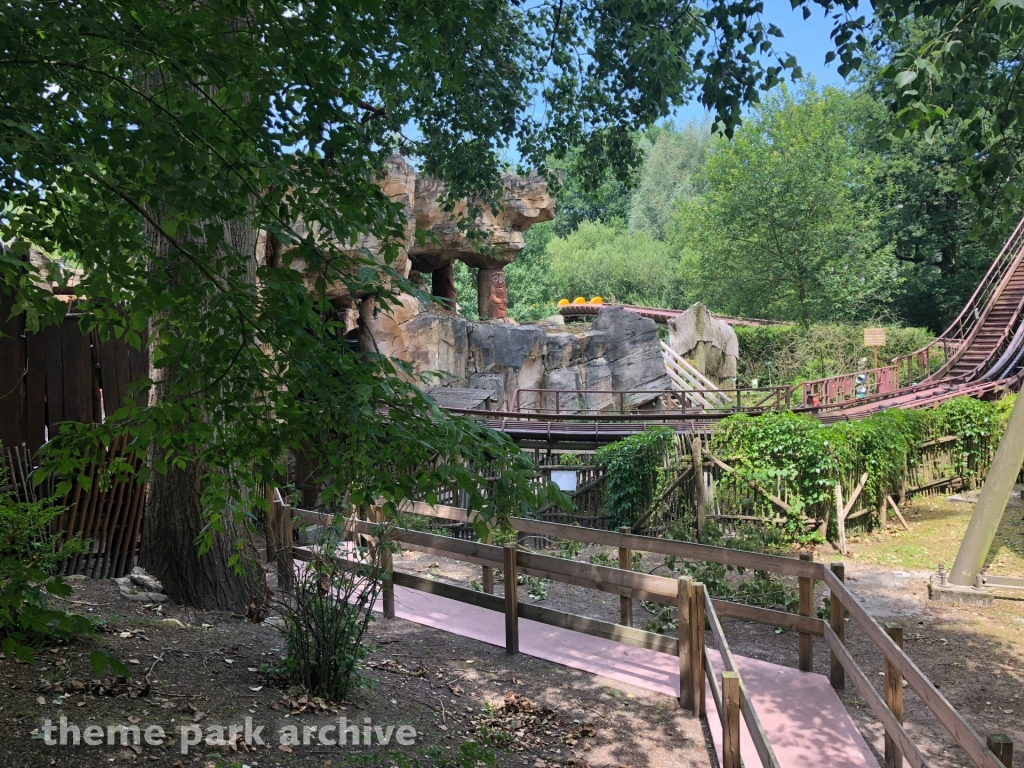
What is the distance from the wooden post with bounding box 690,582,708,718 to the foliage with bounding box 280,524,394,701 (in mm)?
1850

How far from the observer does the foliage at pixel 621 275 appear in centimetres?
4884

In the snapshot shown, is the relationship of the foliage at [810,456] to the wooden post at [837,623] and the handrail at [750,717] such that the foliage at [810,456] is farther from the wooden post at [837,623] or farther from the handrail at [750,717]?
the handrail at [750,717]

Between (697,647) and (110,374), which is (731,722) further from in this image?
(110,374)

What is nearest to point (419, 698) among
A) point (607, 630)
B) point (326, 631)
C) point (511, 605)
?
point (326, 631)

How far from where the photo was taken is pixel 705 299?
3562cm

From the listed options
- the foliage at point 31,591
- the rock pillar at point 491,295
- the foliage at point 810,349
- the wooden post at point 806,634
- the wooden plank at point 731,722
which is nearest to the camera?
the foliage at point 31,591

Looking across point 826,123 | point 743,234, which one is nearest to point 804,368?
point 743,234

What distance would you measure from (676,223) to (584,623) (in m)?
52.0

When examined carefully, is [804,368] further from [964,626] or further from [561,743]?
[561,743]

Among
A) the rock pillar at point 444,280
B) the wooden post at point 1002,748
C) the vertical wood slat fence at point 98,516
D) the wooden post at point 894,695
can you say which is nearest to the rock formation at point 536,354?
the rock pillar at point 444,280

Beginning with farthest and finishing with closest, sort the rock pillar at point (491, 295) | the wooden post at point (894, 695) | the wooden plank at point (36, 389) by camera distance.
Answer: the rock pillar at point (491, 295), the wooden plank at point (36, 389), the wooden post at point (894, 695)

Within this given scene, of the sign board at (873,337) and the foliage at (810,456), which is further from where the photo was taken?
the sign board at (873,337)

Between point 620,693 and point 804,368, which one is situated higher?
point 804,368

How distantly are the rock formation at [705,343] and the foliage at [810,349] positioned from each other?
86 centimetres
